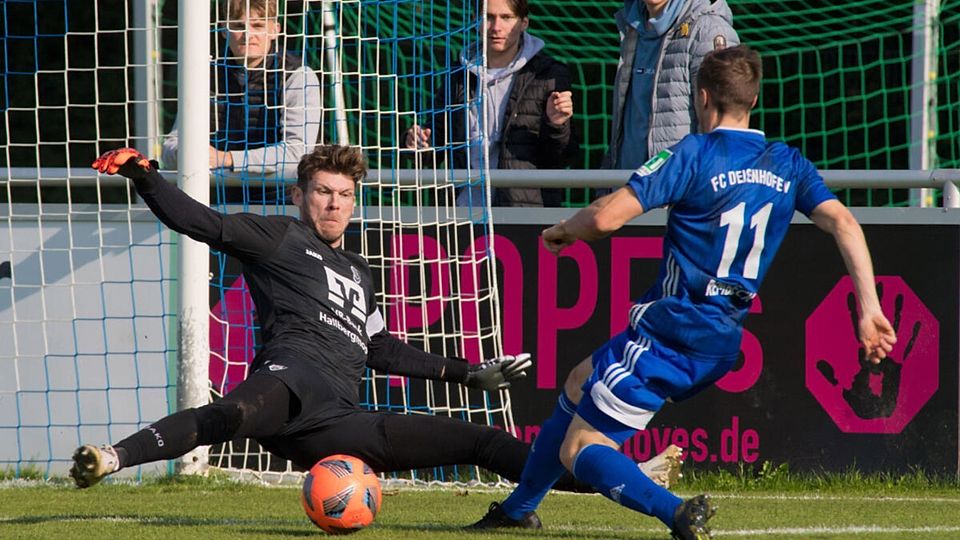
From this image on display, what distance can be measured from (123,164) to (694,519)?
2.43 metres

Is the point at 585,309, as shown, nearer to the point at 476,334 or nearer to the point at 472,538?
the point at 476,334

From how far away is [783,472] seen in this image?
7.72 meters

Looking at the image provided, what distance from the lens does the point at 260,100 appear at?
806 centimetres

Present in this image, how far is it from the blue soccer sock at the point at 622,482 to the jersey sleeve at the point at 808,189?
108cm

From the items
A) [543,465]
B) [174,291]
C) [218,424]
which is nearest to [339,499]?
[218,424]

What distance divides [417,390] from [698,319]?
3.27 meters

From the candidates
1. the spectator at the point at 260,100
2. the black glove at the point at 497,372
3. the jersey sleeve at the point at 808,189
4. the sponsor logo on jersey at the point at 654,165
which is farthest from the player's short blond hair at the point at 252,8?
the jersey sleeve at the point at 808,189

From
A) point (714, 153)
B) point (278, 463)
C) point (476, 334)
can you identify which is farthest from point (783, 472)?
point (714, 153)

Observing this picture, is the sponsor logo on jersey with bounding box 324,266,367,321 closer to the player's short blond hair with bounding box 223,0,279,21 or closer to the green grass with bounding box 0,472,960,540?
the green grass with bounding box 0,472,960,540

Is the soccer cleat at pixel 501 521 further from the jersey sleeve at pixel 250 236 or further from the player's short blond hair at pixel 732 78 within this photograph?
the player's short blond hair at pixel 732 78

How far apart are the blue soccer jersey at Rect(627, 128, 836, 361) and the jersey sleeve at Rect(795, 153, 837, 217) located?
89 millimetres

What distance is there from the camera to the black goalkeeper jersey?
6.01 metres

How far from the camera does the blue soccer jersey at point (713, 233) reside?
16.4ft

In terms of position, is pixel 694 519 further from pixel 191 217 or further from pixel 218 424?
pixel 191 217
